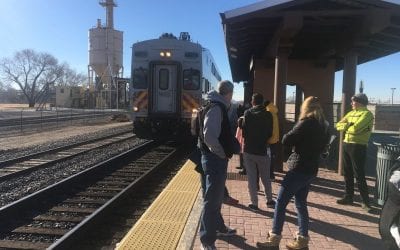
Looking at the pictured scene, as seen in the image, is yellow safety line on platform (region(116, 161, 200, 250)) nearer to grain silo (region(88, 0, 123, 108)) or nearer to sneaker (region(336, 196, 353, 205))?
sneaker (region(336, 196, 353, 205))

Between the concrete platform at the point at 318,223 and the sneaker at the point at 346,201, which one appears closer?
the concrete platform at the point at 318,223

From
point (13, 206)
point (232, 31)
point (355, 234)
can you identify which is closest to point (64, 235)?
point (13, 206)

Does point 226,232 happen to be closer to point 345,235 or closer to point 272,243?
point 272,243

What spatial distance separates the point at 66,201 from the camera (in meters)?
8.39

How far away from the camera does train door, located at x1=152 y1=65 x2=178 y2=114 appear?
1698 centimetres

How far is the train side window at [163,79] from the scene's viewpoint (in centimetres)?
1706

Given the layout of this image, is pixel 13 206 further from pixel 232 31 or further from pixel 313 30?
pixel 313 30

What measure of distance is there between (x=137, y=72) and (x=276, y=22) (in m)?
8.23

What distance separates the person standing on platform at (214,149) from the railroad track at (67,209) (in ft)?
6.34

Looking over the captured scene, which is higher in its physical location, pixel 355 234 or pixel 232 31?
pixel 232 31

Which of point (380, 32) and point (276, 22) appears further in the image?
point (276, 22)

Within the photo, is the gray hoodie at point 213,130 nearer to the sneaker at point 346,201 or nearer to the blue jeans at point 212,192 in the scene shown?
the blue jeans at point 212,192

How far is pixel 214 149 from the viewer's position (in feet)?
15.9

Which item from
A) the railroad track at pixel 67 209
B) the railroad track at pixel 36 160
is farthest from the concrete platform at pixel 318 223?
the railroad track at pixel 36 160
